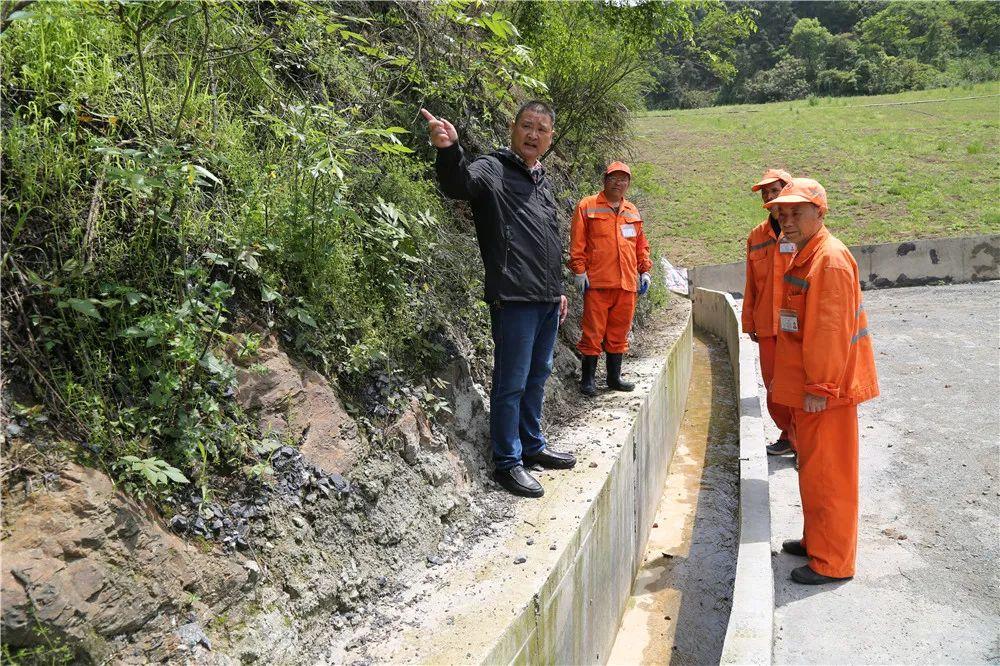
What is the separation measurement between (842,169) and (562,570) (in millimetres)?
22255

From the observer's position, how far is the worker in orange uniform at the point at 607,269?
5469 mm

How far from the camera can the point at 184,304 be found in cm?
235

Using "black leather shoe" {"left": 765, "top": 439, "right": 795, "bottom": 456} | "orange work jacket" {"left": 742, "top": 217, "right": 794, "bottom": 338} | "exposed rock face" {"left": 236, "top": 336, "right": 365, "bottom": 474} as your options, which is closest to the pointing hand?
"exposed rock face" {"left": 236, "top": 336, "right": 365, "bottom": 474}

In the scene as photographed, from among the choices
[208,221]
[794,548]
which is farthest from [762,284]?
[208,221]

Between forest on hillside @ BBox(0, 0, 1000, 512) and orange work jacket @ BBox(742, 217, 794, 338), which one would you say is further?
orange work jacket @ BBox(742, 217, 794, 338)

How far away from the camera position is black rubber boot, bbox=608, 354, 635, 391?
5.52 metres

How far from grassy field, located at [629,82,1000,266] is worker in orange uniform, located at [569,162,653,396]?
6196 mm

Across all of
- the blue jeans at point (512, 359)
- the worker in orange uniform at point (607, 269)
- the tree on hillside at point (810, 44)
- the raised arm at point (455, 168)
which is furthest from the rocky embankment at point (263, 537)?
the tree on hillside at point (810, 44)

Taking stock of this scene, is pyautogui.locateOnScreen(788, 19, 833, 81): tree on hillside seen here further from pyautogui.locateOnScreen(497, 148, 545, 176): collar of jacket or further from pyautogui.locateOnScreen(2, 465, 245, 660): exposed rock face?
pyautogui.locateOnScreen(2, 465, 245, 660): exposed rock face

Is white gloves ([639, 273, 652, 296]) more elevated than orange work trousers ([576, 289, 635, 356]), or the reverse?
white gloves ([639, 273, 652, 296])

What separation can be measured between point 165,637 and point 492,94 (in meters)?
5.13

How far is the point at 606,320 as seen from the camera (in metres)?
5.57

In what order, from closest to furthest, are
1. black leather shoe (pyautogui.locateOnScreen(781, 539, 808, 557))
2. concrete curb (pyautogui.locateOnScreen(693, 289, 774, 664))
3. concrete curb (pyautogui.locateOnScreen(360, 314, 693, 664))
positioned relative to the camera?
concrete curb (pyautogui.locateOnScreen(360, 314, 693, 664)), concrete curb (pyautogui.locateOnScreen(693, 289, 774, 664)), black leather shoe (pyautogui.locateOnScreen(781, 539, 808, 557))

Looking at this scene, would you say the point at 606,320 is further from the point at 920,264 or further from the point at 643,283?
the point at 920,264
